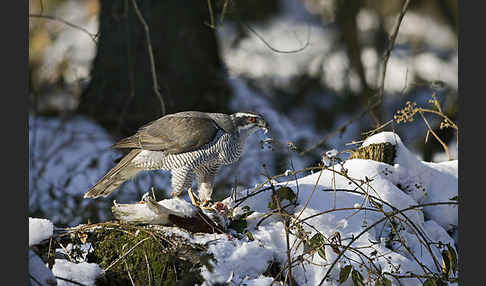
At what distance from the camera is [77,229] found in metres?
2.60

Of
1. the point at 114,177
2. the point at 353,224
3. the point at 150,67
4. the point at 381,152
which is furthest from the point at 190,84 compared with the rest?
the point at 353,224

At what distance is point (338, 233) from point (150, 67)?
4.04m

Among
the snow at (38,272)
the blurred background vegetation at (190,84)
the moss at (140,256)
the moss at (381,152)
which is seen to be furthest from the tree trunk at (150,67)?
the snow at (38,272)

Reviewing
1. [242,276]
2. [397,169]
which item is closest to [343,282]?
[242,276]

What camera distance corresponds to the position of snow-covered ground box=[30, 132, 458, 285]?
2430 millimetres

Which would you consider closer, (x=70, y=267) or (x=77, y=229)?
(x=70, y=267)

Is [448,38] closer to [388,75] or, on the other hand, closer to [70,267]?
[388,75]

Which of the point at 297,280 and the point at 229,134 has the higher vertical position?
the point at 229,134

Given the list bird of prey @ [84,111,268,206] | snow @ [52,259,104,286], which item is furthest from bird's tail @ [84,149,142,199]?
snow @ [52,259,104,286]

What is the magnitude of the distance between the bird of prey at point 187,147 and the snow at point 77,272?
0.89 metres

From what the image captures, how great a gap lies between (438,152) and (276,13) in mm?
6739

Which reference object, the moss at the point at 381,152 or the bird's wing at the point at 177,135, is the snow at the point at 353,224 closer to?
the moss at the point at 381,152

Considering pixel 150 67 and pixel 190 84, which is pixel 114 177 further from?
pixel 190 84

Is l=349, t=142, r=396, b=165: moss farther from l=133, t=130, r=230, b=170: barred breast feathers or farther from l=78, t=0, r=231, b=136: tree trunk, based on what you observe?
l=78, t=0, r=231, b=136: tree trunk
